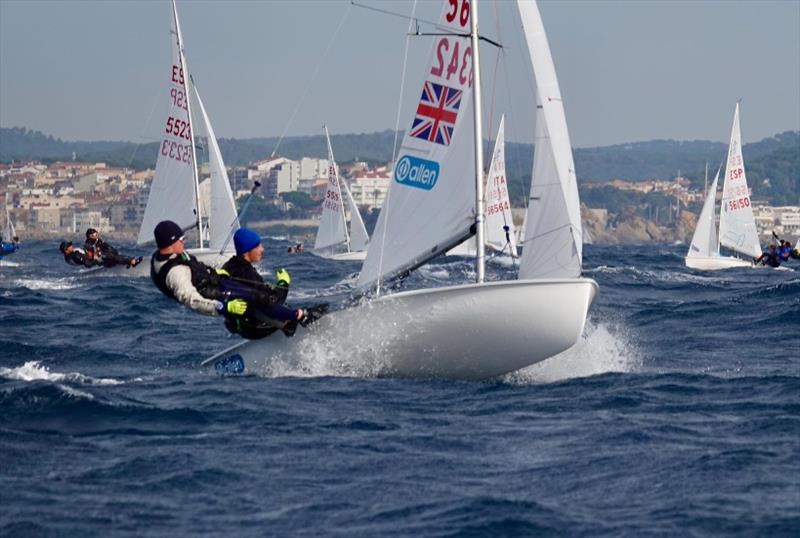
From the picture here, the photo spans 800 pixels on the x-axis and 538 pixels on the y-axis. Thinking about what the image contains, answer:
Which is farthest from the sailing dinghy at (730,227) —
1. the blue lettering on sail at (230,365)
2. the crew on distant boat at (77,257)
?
the blue lettering on sail at (230,365)

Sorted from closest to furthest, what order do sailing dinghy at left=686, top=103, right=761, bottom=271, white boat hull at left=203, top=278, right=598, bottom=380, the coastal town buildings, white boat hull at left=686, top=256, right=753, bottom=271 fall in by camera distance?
white boat hull at left=203, top=278, right=598, bottom=380
white boat hull at left=686, top=256, right=753, bottom=271
sailing dinghy at left=686, top=103, right=761, bottom=271
the coastal town buildings

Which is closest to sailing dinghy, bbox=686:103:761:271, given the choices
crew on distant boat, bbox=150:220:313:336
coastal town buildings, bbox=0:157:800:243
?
crew on distant boat, bbox=150:220:313:336

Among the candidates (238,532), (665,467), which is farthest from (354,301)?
(238,532)

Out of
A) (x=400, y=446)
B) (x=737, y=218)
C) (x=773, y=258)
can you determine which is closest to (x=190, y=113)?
(x=773, y=258)

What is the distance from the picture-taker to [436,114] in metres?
13.2

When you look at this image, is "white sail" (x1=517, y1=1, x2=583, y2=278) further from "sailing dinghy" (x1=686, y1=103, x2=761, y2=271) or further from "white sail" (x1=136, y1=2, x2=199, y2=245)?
"sailing dinghy" (x1=686, y1=103, x2=761, y2=271)

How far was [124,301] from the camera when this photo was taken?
24281mm

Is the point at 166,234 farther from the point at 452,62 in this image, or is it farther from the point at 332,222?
the point at 332,222

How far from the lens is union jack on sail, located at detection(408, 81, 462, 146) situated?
43.1 feet

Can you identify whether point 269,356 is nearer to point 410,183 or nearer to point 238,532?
point 410,183

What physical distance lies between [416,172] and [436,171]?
0.24 metres

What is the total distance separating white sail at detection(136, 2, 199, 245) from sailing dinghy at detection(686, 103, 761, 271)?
16.4 meters

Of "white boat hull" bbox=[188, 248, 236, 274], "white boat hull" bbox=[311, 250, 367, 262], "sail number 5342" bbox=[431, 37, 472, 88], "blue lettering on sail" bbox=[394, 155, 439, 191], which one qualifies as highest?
"sail number 5342" bbox=[431, 37, 472, 88]

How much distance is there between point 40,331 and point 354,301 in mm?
6998
